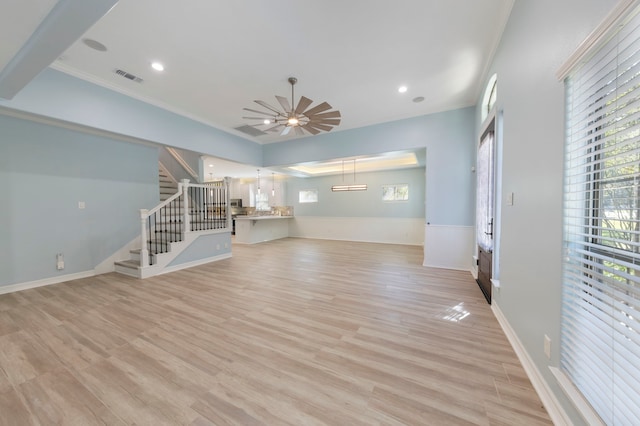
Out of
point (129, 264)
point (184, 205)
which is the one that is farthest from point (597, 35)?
point (129, 264)

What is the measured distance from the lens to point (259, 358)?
6.26 feet

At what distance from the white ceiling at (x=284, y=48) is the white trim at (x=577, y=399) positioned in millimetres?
3249

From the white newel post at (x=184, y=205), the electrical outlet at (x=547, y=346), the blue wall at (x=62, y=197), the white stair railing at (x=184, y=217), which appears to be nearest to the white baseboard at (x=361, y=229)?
the white stair railing at (x=184, y=217)

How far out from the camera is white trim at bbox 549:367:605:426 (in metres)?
1.02

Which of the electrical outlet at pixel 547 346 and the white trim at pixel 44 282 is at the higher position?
the electrical outlet at pixel 547 346

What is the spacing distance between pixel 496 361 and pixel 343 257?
4214 millimetres

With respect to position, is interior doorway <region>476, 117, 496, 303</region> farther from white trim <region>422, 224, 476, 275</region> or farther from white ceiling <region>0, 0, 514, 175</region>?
white ceiling <region>0, 0, 514, 175</region>

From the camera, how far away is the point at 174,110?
15.0 feet

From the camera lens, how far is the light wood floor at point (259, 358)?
1408mm

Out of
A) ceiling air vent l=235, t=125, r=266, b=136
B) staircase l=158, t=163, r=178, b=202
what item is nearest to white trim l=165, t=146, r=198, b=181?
staircase l=158, t=163, r=178, b=202

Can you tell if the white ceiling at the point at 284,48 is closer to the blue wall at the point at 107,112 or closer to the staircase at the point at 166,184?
the blue wall at the point at 107,112

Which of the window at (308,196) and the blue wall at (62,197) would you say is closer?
the blue wall at (62,197)

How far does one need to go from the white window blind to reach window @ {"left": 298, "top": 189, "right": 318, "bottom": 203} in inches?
340

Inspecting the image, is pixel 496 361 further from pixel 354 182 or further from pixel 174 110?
pixel 354 182
